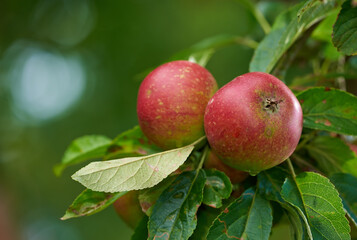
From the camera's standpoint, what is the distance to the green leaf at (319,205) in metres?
0.73

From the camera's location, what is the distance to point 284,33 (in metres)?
0.92

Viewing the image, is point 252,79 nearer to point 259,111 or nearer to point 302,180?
point 259,111

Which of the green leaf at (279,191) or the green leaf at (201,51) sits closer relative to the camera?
the green leaf at (279,191)

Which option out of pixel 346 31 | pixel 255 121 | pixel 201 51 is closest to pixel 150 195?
pixel 255 121

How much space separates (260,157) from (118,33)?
403 centimetres

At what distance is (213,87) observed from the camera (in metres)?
0.91

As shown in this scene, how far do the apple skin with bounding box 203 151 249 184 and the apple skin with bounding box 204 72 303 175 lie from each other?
13 cm

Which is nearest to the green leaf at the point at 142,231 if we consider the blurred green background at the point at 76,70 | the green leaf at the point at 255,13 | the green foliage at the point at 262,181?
the green foliage at the point at 262,181

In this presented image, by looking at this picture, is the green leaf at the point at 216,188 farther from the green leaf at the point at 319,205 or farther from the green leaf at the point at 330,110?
the green leaf at the point at 330,110

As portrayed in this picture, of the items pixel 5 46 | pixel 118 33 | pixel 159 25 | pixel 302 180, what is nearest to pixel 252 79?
pixel 302 180

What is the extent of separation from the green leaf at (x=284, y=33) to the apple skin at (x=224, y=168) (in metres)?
0.25

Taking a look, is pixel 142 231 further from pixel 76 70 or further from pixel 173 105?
pixel 76 70

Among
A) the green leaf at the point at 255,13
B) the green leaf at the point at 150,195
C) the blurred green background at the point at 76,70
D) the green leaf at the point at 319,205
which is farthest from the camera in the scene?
the blurred green background at the point at 76,70

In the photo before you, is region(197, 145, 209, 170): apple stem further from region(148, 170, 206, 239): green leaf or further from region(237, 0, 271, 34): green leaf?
region(237, 0, 271, 34): green leaf
